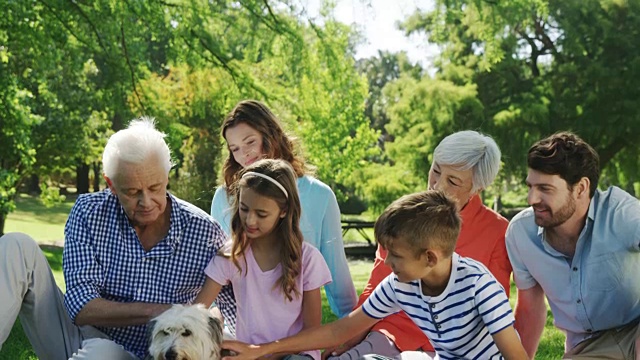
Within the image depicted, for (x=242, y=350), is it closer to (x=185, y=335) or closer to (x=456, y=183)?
(x=185, y=335)

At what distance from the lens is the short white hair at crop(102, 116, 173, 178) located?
405cm

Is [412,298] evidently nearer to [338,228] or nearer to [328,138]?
[338,228]

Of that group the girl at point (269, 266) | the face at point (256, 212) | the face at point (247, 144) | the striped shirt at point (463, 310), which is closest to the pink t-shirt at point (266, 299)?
the girl at point (269, 266)

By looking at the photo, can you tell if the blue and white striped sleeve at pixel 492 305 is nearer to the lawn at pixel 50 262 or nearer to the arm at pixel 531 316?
the arm at pixel 531 316

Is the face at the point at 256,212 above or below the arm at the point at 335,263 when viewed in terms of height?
above

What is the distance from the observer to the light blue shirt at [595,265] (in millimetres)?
3969

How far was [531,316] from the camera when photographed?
413 cm

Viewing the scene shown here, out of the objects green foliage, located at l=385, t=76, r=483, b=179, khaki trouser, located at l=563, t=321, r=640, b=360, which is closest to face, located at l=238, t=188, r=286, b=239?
khaki trouser, located at l=563, t=321, r=640, b=360

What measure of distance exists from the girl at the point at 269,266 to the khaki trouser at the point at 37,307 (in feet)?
2.06

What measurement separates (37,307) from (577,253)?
2857 millimetres

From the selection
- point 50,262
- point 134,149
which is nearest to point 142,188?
point 134,149

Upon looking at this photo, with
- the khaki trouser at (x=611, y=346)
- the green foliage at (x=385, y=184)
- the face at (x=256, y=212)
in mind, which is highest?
the face at (x=256, y=212)

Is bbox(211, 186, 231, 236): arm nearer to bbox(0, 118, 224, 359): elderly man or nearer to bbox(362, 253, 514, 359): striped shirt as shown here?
bbox(0, 118, 224, 359): elderly man

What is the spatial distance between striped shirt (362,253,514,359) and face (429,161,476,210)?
0.90 meters
